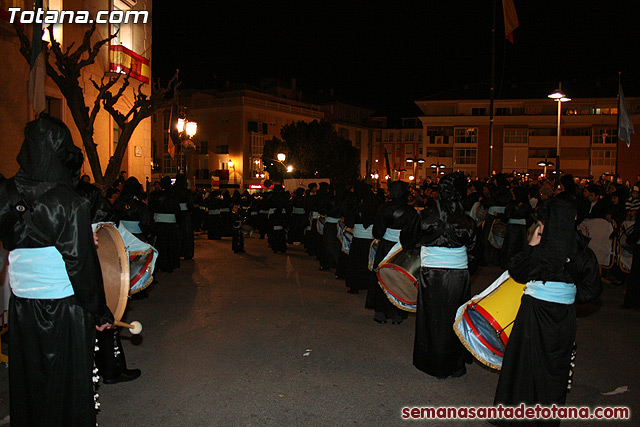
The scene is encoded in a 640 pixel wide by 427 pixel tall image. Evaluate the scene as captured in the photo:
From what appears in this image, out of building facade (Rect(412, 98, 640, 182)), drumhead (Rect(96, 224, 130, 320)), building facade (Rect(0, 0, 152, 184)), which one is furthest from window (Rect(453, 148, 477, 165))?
drumhead (Rect(96, 224, 130, 320))

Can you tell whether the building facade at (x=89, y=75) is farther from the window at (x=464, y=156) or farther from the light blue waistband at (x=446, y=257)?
the window at (x=464, y=156)

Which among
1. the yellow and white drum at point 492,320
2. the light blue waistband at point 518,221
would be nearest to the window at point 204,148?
the light blue waistband at point 518,221

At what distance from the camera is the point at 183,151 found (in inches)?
758

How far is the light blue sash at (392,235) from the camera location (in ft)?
25.9

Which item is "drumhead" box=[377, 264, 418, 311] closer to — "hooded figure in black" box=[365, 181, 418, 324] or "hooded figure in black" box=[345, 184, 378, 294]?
"hooded figure in black" box=[365, 181, 418, 324]

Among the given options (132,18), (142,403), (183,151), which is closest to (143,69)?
(132,18)

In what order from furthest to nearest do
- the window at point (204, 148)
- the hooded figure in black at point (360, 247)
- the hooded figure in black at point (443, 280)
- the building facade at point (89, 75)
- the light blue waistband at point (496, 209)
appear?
the window at point (204, 148) → the building facade at point (89, 75) → the light blue waistband at point (496, 209) → the hooded figure in black at point (360, 247) → the hooded figure in black at point (443, 280)

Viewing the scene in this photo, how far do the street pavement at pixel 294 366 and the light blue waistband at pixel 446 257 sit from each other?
124cm

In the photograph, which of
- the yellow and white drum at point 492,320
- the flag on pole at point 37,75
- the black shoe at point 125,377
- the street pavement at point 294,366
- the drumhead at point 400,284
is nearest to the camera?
the yellow and white drum at point 492,320

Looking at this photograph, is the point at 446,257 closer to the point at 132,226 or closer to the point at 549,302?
the point at 549,302

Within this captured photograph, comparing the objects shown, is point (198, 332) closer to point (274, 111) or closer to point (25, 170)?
point (25, 170)

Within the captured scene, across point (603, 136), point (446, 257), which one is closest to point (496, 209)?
point (446, 257)

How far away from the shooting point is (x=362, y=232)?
384 inches

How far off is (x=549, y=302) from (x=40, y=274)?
3.80 meters
